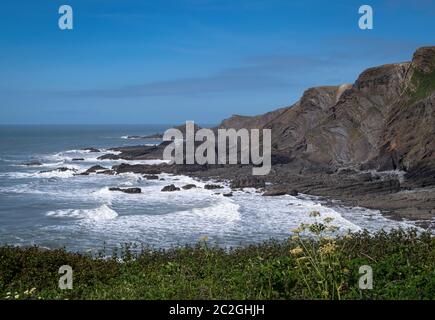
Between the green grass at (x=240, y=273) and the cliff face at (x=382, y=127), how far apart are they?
107ft

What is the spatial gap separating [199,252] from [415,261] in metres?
4.53

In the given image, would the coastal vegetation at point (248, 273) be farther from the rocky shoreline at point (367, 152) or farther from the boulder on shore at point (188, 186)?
the boulder on shore at point (188, 186)

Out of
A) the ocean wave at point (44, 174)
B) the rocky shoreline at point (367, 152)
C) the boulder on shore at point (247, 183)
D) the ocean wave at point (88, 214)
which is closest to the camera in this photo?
the ocean wave at point (88, 214)

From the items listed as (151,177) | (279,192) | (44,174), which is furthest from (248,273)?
(44,174)

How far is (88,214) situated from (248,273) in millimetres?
25366

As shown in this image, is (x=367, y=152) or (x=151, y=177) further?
(x=367, y=152)

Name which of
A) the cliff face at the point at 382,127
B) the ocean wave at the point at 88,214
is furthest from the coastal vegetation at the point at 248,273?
the cliff face at the point at 382,127

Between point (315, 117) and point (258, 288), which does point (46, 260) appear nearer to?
point (258, 288)

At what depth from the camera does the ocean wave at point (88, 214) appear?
3103 cm

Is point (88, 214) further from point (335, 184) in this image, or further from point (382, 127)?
point (382, 127)

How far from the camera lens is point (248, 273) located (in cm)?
806

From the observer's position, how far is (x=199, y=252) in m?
11.7

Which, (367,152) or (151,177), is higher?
(367,152)
